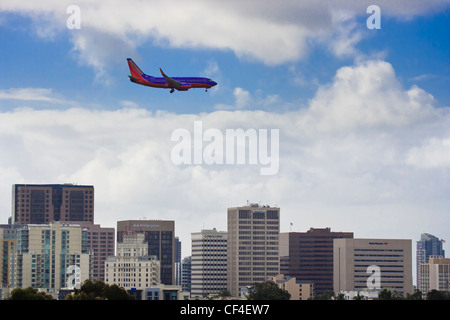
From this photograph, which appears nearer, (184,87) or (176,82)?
(176,82)
